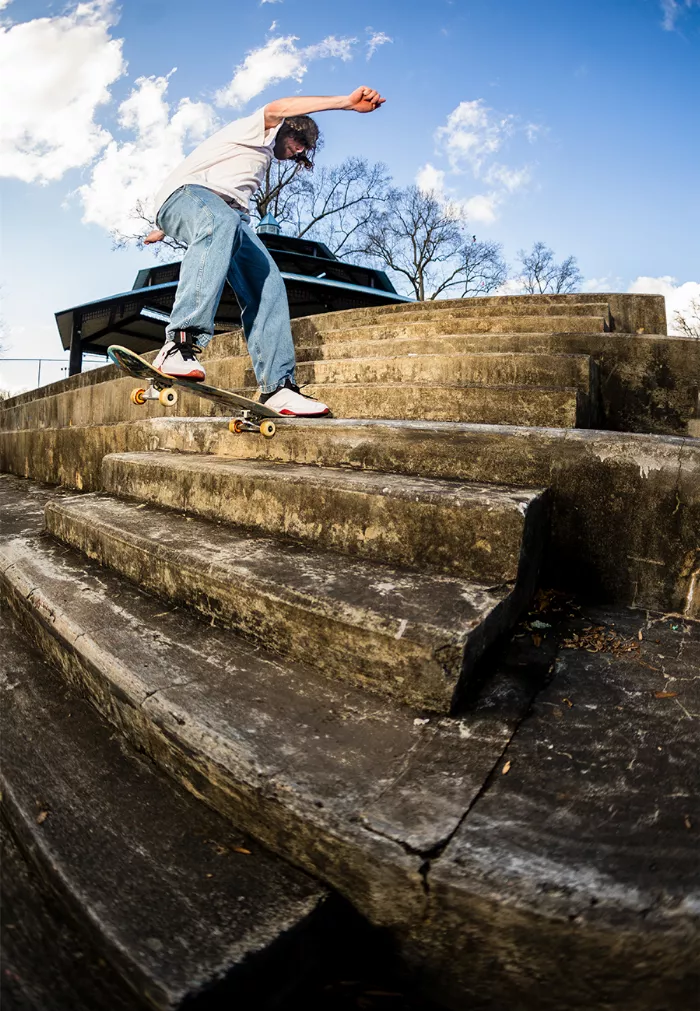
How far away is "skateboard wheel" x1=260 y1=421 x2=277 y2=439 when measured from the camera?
8.73ft

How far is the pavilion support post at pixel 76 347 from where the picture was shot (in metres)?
10.8

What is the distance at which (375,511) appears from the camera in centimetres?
182

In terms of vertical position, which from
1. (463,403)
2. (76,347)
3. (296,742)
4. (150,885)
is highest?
(76,347)

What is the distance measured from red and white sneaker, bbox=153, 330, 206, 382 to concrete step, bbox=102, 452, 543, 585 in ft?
1.80

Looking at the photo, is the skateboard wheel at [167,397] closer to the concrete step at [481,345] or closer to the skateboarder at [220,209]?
the skateboarder at [220,209]

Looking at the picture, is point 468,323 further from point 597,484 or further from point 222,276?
point 597,484

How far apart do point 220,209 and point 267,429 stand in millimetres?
1219

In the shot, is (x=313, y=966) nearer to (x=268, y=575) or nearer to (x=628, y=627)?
(x=268, y=575)

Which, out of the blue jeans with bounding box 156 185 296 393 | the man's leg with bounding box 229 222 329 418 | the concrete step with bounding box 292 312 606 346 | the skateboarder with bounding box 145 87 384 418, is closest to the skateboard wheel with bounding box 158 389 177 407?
the skateboarder with bounding box 145 87 384 418

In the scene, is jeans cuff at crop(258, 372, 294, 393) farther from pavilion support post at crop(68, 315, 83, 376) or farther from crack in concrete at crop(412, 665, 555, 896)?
pavilion support post at crop(68, 315, 83, 376)

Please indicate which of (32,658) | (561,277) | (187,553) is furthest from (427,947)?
(561,277)

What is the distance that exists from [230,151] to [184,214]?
16.7 inches

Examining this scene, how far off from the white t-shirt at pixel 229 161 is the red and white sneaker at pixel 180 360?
0.82 m

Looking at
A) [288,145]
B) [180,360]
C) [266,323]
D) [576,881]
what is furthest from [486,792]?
[288,145]
